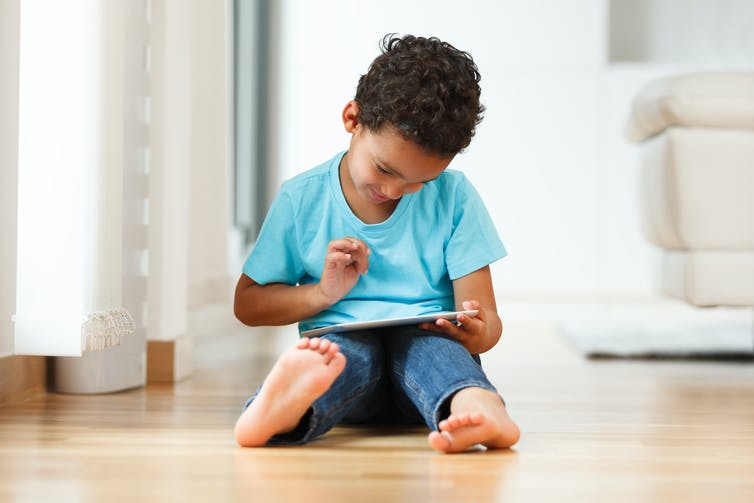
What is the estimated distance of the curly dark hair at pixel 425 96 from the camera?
1.09m

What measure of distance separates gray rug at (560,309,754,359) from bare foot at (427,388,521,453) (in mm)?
1068

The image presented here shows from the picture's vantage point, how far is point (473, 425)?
98cm

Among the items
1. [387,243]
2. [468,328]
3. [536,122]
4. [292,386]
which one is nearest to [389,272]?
[387,243]

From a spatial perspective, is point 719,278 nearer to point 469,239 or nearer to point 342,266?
point 469,239

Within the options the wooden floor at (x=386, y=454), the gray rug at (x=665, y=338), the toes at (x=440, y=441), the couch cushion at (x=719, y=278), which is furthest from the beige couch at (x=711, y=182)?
the toes at (x=440, y=441)

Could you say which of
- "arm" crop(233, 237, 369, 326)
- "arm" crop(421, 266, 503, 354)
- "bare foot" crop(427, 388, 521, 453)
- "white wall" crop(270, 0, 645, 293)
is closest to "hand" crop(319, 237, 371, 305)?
"arm" crop(233, 237, 369, 326)

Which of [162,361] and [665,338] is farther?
[665,338]

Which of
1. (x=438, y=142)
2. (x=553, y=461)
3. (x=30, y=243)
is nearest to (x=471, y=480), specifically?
(x=553, y=461)

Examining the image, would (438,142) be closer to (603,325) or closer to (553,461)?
(553,461)

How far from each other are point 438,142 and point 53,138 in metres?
0.52

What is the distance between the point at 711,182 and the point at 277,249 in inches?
41.9

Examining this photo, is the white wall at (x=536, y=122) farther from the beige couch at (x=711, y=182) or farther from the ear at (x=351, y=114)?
the ear at (x=351, y=114)

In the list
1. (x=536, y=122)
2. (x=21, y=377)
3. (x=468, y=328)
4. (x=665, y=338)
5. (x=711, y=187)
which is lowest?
(x=665, y=338)

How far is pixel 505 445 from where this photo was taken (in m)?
1.03
